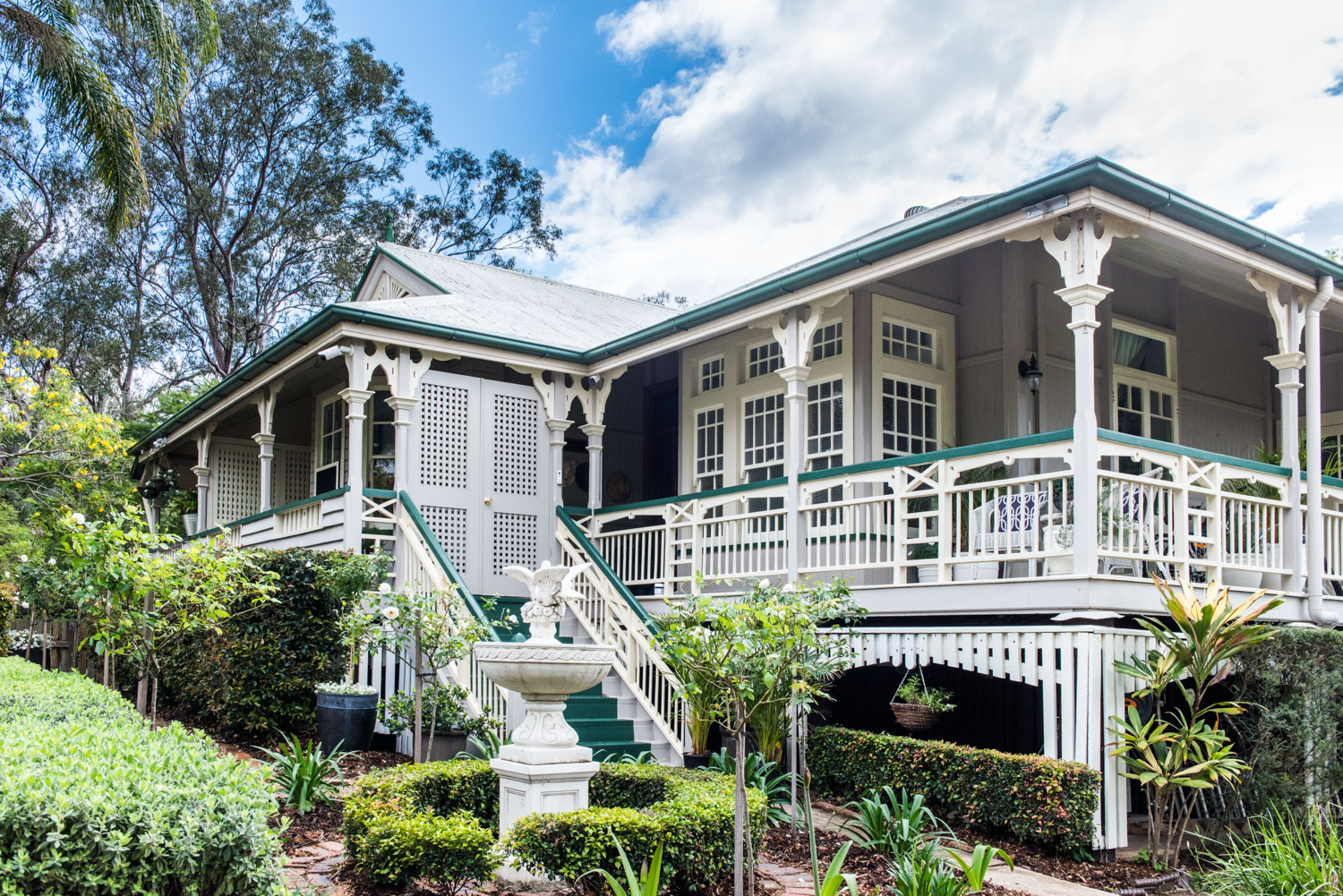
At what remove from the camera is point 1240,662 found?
303 inches

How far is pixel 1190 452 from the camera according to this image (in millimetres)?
8492

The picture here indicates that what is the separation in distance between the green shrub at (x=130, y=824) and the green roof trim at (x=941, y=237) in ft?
20.9

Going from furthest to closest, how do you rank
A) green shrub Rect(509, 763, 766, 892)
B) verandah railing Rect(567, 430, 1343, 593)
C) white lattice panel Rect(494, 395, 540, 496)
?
white lattice panel Rect(494, 395, 540, 496), verandah railing Rect(567, 430, 1343, 593), green shrub Rect(509, 763, 766, 892)

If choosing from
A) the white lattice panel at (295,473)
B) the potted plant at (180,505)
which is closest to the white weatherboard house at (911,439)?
the white lattice panel at (295,473)

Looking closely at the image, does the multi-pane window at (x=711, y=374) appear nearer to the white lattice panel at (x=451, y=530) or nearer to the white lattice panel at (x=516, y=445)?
the white lattice panel at (x=516, y=445)

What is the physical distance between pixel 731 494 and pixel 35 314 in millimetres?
26483

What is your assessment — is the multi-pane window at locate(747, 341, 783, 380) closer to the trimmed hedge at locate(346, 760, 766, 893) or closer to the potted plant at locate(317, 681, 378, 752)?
the potted plant at locate(317, 681, 378, 752)

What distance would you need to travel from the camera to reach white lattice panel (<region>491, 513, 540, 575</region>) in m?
12.2

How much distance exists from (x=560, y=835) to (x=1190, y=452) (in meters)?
5.72

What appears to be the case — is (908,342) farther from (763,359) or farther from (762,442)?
(762,442)

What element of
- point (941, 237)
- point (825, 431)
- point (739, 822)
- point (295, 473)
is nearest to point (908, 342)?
point (825, 431)

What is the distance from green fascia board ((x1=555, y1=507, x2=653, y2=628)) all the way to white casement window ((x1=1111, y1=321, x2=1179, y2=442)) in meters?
5.47

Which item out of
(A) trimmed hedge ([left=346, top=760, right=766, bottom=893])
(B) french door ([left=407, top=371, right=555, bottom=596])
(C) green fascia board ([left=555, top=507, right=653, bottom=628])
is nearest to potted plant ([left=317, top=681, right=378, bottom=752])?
(C) green fascia board ([left=555, top=507, right=653, bottom=628])

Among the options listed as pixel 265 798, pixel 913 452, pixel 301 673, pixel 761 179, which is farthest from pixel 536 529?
pixel 761 179
